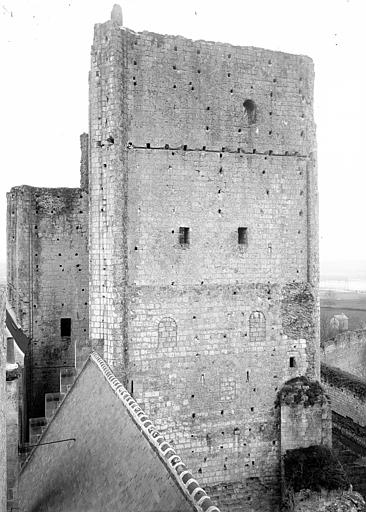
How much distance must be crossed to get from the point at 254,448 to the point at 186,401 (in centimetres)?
216

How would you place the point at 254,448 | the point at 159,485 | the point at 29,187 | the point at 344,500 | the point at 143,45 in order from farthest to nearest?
the point at 29,187
the point at 254,448
the point at 143,45
the point at 344,500
the point at 159,485

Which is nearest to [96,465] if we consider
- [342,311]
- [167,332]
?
[167,332]

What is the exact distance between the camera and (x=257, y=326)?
1367 centimetres

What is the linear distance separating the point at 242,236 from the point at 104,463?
7.59m

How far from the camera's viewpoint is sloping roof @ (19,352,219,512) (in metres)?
5.52

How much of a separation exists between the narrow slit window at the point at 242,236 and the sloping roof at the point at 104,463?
445 cm

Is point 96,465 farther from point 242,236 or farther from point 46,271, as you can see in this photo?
point 46,271

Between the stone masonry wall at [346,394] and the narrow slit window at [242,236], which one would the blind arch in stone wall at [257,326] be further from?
the stone masonry wall at [346,394]

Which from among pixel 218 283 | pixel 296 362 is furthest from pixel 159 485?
pixel 296 362

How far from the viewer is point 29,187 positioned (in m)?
15.3

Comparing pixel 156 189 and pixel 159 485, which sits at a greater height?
pixel 156 189

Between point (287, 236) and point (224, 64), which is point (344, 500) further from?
point (224, 64)

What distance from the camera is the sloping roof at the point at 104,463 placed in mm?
5516

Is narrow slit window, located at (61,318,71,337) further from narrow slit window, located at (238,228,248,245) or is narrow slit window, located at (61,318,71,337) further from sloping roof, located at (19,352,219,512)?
narrow slit window, located at (238,228,248,245)
